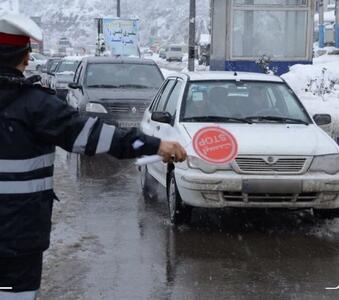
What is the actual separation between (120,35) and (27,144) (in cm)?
3889

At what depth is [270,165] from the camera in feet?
23.9

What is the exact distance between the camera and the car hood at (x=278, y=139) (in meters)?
7.30

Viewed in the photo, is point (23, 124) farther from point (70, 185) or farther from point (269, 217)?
point (70, 185)

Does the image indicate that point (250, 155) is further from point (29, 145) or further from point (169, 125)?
point (29, 145)

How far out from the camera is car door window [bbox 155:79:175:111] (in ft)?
30.9

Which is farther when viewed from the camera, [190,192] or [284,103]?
[284,103]

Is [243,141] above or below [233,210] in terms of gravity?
above

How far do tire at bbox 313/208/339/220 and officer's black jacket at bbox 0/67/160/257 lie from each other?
5.17 m

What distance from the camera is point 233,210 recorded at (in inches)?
340

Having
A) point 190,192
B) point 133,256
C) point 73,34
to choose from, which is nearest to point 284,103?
point 190,192

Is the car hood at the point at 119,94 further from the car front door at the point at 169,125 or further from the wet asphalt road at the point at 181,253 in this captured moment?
the wet asphalt road at the point at 181,253

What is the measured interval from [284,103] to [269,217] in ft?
4.49

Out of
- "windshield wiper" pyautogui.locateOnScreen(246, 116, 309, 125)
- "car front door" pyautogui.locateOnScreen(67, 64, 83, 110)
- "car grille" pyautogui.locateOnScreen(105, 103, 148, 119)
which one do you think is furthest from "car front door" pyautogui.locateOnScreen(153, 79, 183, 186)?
"car front door" pyautogui.locateOnScreen(67, 64, 83, 110)

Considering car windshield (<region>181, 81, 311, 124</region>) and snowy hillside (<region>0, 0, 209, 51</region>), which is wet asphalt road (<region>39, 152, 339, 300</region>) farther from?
snowy hillside (<region>0, 0, 209, 51</region>)
